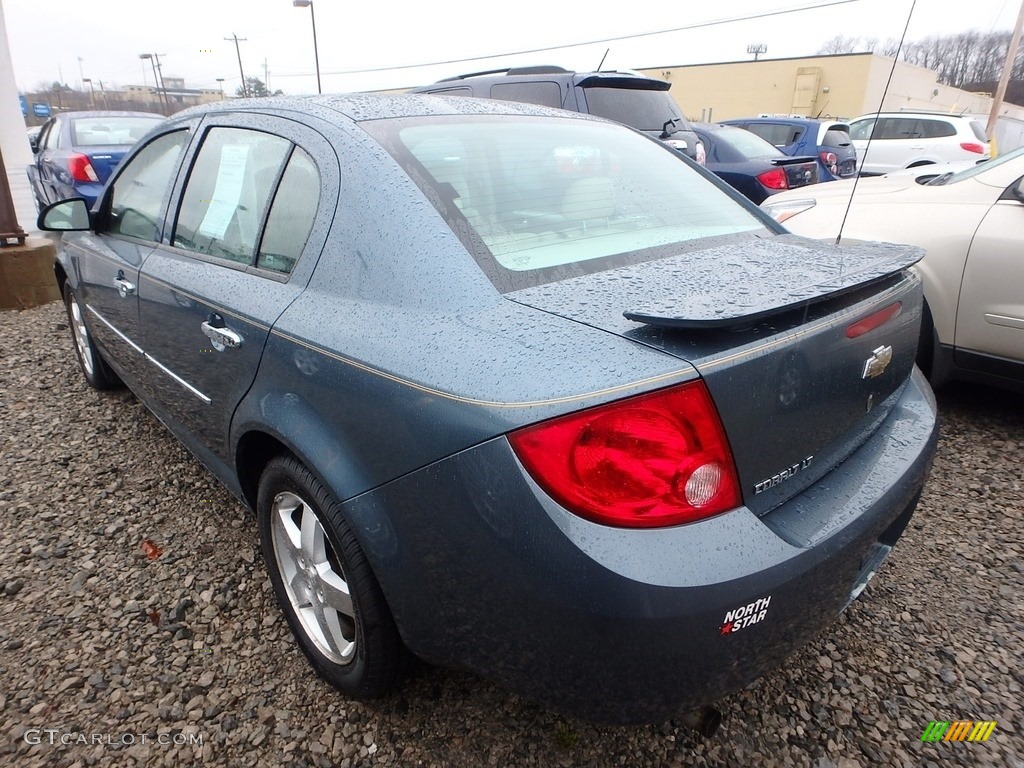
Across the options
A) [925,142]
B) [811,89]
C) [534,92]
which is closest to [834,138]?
[925,142]

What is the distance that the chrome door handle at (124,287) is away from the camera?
2.70m

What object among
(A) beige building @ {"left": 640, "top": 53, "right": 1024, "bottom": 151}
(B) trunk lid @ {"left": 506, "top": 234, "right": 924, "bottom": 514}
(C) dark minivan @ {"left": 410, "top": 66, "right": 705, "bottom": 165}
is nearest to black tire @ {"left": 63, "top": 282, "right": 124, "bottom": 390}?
(B) trunk lid @ {"left": 506, "top": 234, "right": 924, "bottom": 514}

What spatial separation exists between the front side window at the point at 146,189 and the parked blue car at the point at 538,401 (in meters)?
0.54

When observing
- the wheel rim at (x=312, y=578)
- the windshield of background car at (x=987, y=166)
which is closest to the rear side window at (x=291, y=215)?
the wheel rim at (x=312, y=578)

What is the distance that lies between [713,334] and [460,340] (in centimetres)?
51

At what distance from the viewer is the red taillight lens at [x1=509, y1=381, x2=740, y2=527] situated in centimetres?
124

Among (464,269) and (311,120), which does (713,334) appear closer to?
(464,269)

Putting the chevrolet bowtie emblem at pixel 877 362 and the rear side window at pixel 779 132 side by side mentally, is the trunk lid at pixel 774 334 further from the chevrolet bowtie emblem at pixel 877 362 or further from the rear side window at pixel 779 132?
the rear side window at pixel 779 132

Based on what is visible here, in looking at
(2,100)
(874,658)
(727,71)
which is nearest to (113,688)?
(874,658)

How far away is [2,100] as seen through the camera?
762cm

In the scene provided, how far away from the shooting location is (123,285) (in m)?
2.78

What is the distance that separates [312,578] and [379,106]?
4.64ft

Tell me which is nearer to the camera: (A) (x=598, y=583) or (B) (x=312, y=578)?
(A) (x=598, y=583)

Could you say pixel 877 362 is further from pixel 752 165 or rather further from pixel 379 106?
pixel 752 165
